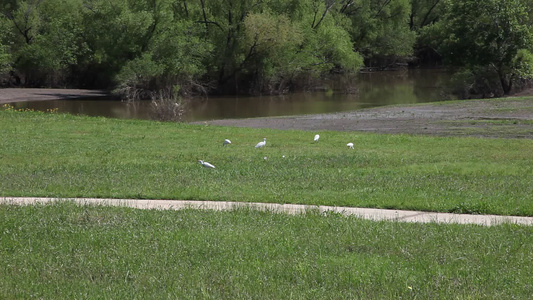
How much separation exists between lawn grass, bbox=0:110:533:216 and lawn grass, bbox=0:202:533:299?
96.4 inches

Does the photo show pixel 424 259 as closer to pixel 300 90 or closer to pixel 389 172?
pixel 389 172

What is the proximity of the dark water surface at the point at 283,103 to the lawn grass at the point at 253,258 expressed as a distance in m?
30.2

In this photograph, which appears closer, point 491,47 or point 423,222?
point 423,222

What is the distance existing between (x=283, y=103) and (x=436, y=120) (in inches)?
756

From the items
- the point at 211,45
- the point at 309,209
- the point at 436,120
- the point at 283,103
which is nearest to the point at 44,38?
the point at 211,45

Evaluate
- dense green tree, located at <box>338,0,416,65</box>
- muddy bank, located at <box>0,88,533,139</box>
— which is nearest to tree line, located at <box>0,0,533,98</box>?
muddy bank, located at <box>0,88,533,139</box>

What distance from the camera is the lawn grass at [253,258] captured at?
21.0 feet

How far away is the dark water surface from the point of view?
43500 mm

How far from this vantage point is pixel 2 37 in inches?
2346

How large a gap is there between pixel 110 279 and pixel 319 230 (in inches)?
121

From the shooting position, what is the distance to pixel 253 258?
7.42 meters

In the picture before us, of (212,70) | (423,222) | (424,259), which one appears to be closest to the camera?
(424,259)

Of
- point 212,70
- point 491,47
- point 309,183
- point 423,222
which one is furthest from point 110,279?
point 212,70

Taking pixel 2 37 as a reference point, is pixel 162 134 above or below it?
below
